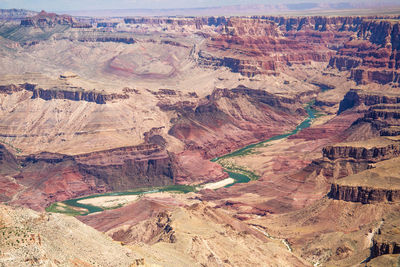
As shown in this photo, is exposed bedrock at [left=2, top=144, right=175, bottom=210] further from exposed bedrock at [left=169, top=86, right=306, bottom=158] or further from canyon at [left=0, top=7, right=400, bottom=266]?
exposed bedrock at [left=169, top=86, right=306, bottom=158]

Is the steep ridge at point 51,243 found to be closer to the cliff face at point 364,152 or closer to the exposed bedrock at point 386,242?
the exposed bedrock at point 386,242

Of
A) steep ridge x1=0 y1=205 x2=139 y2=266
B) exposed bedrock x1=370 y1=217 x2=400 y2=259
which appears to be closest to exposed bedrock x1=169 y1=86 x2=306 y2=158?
exposed bedrock x1=370 y1=217 x2=400 y2=259

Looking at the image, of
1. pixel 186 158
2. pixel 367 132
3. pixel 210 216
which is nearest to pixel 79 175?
pixel 186 158

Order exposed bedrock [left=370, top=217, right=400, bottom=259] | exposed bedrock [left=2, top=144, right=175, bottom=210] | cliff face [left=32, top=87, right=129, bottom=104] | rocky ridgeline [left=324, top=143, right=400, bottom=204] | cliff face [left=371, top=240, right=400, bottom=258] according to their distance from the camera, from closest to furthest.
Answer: cliff face [left=371, top=240, right=400, bottom=258]
exposed bedrock [left=370, top=217, right=400, bottom=259]
rocky ridgeline [left=324, top=143, right=400, bottom=204]
exposed bedrock [left=2, top=144, right=175, bottom=210]
cliff face [left=32, top=87, right=129, bottom=104]

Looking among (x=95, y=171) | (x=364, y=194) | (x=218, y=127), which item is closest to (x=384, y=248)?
(x=364, y=194)

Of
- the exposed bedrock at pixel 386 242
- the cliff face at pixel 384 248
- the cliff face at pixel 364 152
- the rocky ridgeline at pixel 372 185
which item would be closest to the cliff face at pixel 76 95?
the cliff face at pixel 364 152

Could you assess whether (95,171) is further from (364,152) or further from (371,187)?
(371,187)

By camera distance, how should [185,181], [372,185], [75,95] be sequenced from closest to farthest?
[372,185] → [185,181] → [75,95]

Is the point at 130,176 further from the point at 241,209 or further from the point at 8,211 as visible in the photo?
the point at 8,211
